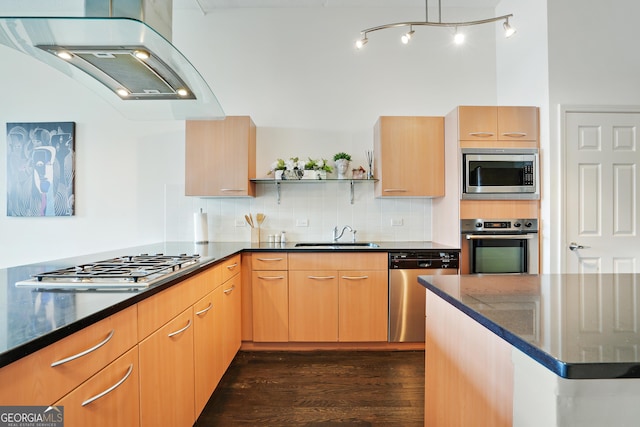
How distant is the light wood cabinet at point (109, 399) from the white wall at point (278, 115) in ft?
7.43

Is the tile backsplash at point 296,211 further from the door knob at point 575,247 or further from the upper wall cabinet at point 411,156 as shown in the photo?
the door knob at point 575,247

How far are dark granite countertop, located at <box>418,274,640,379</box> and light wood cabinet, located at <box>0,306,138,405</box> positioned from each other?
1098 mm

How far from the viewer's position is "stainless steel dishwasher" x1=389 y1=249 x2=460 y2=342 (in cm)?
275

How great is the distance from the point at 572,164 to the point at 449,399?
2.41 meters

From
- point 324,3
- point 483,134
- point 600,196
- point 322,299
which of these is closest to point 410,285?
point 322,299

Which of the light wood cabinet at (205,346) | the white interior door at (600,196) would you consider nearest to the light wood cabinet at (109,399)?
the light wood cabinet at (205,346)

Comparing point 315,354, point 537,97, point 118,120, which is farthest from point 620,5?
point 118,120

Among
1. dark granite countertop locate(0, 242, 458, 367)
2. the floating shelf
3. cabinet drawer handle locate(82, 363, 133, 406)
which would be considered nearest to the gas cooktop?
dark granite countertop locate(0, 242, 458, 367)

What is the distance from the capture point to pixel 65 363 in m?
0.82

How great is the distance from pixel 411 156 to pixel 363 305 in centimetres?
145

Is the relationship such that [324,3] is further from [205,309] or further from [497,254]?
[205,309]

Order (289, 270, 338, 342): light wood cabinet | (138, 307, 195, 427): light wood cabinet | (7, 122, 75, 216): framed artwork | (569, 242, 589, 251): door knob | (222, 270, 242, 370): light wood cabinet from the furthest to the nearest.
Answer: (7, 122, 75, 216): framed artwork < (289, 270, 338, 342): light wood cabinet < (569, 242, 589, 251): door knob < (222, 270, 242, 370): light wood cabinet < (138, 307, 195, 427): light wood cabinet

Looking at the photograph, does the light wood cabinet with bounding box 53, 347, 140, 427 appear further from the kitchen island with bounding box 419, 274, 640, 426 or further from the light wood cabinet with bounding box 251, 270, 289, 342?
the light wood cabinet with bounding box 251, 270, 289, 342
